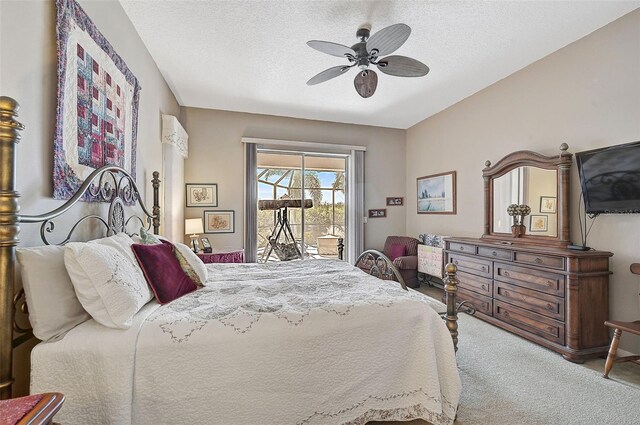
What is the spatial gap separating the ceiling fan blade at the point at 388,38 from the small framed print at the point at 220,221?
11.1 feet

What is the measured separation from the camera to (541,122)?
3248 millimetres

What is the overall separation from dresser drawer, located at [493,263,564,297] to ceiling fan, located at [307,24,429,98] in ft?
7.37

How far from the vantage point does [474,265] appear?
3.54 meters

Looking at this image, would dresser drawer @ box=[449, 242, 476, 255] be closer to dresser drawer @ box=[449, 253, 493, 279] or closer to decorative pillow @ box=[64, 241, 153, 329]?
dresser drawer @ box=[449, 253, 493, 279]

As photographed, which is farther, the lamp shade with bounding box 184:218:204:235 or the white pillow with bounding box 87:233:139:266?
the lamp shade with bounding box 184:218:204:235

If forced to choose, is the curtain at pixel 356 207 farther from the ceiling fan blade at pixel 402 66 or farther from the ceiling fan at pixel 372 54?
the ceiling fan blade at pixel 402 66

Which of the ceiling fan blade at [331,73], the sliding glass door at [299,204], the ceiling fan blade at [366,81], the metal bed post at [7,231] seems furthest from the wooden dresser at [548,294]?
the metal bed post at [7,231]

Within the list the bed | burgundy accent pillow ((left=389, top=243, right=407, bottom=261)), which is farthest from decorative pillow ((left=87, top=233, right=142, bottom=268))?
burgundy accent pillow ((left=389, top=243, right=407, bottom=261))

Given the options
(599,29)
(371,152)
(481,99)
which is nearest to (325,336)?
(599,29)

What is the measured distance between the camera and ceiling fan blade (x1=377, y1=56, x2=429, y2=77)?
2496 mm

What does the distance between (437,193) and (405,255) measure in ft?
4.07

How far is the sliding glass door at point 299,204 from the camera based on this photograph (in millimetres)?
5137

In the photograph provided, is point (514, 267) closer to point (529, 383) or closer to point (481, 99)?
point (529, 383)

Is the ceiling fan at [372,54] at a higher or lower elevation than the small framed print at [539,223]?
higher
